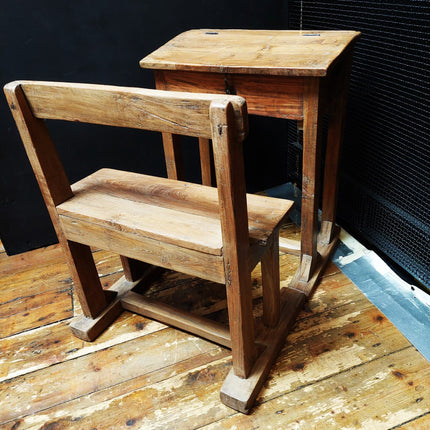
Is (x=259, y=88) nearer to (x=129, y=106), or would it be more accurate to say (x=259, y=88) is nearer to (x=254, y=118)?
(x=129, y=106)

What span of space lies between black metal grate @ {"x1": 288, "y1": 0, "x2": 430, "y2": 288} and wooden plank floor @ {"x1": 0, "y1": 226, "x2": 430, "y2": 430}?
29cm

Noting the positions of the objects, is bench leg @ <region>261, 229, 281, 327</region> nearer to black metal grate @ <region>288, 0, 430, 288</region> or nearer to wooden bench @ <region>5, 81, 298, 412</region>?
wooden bench @ <region>5, 81, 298, 412</region>

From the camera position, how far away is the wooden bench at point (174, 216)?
86 cm

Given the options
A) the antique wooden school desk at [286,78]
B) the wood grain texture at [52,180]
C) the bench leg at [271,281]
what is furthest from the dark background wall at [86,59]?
the bench leg at [271,281]

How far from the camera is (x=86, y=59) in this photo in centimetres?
168

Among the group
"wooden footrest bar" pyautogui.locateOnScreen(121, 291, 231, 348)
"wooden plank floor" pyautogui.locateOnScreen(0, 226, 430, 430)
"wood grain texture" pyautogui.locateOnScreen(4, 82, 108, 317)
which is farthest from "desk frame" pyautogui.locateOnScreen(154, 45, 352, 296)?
"wood grain texture" pyautogui.locateOnScreen(4, 82, 108, 317)

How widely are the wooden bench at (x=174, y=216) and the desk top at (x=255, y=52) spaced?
37cm

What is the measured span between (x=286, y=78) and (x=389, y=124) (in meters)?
0.51

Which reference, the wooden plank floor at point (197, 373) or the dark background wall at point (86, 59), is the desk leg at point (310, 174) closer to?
the wooden plank floor at point (197, 373)

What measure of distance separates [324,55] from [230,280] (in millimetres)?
710

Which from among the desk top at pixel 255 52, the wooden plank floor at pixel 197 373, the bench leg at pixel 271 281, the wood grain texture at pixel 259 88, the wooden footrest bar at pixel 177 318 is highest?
the desk top at pixel 255 52

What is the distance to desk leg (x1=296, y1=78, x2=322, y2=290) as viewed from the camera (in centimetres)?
121

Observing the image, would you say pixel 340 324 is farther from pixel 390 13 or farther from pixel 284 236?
pixel 390 13

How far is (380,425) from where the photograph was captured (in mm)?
1074
